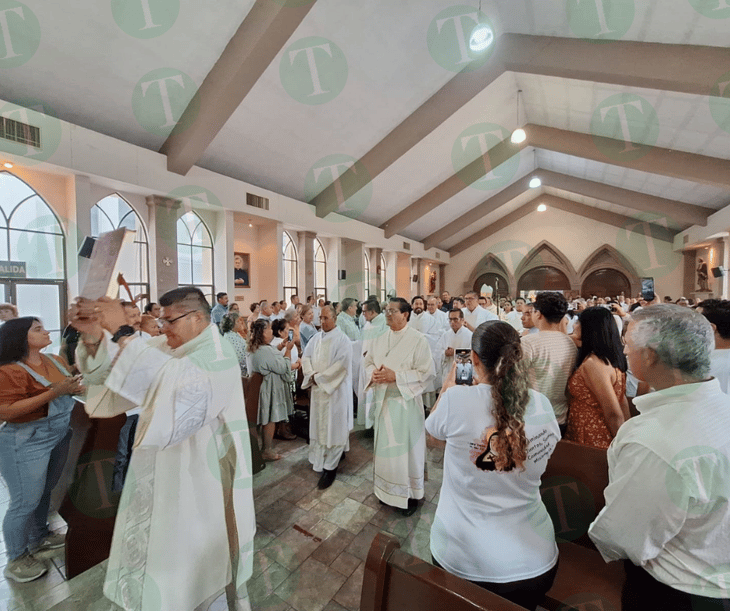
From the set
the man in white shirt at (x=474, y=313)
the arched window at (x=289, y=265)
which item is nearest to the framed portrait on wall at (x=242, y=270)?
the arched window at (x=289, y=265)

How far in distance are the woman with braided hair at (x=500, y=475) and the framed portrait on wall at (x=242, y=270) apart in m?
9.26

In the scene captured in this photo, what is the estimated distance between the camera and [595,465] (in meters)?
1.83

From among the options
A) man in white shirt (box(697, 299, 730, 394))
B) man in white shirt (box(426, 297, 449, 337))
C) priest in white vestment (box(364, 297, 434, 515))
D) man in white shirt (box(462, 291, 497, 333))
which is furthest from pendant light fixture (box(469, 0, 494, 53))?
man in white shirt (box(697, 299, 730, 394))

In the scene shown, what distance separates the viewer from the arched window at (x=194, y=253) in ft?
27.0

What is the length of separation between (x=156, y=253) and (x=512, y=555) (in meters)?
8.01

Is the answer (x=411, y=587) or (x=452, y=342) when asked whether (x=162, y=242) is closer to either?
(x=452, y=342)

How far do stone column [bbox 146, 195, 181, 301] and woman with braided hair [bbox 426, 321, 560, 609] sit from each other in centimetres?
751

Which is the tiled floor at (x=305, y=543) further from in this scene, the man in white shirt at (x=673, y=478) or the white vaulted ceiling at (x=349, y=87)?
the white vaulted ceiling at (x=349, y=87)

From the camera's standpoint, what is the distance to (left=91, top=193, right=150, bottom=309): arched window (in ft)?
21.8

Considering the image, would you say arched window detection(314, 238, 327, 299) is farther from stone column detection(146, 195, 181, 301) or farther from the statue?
the statue

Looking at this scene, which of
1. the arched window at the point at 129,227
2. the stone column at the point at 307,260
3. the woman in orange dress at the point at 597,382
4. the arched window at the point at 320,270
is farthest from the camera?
the arched window at the point at 320,270

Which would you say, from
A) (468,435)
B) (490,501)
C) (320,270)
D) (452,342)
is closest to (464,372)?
(468,435)

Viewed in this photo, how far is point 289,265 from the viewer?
36.7 feet

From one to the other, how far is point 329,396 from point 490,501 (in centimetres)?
236
